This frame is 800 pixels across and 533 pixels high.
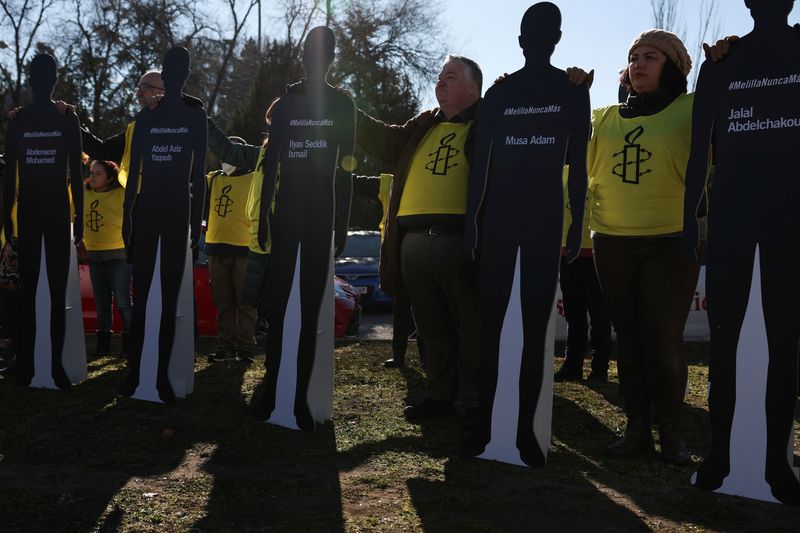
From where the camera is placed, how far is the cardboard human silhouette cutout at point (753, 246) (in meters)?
3.96

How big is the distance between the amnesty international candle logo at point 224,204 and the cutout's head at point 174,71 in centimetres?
204

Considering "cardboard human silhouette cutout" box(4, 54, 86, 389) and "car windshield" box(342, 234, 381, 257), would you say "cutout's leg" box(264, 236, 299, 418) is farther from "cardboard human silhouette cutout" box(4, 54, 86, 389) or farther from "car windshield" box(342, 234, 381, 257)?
"car windshield" box(342, 234, 381, 257)

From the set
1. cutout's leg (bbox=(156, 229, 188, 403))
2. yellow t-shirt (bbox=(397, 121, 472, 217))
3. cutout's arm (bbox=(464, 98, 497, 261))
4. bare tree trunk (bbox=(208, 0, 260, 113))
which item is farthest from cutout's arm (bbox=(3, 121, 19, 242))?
bare tree trunk (bbox=(208, 0, 260, 113))

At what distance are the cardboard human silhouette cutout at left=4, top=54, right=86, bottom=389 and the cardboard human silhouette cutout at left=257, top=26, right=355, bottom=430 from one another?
6.12 feet

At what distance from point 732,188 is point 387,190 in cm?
378

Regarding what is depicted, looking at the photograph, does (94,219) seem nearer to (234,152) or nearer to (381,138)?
(234,152)

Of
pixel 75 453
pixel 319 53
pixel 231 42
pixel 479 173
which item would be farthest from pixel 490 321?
pixel 231 42

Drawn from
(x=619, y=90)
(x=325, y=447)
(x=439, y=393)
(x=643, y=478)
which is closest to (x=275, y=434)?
(x=325, y=447)

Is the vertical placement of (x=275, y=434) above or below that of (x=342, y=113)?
below

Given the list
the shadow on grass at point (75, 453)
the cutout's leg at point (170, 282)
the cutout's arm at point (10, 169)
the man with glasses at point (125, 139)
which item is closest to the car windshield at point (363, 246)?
the man with glasses at point (125, 139)

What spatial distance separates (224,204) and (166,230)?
6.72ft

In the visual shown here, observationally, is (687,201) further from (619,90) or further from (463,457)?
(619,90)

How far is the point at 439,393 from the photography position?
5.41 metres

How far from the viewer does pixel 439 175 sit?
5.02 meters
